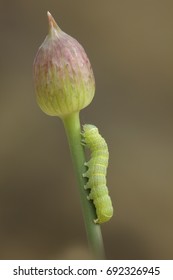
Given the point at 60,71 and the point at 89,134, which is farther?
the point at 89,134

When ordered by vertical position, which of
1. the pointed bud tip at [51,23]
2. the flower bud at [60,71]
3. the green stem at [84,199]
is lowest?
the green stem at [84,199]

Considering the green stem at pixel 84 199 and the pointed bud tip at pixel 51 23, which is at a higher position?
the pointed bud tip at pixel 51 23

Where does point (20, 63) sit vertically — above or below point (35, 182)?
above

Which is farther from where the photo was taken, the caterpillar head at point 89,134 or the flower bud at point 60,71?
the caterpillar head at point 89,134
